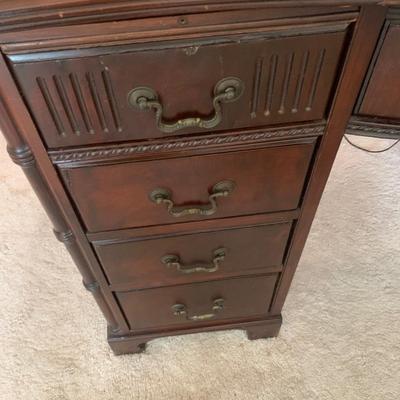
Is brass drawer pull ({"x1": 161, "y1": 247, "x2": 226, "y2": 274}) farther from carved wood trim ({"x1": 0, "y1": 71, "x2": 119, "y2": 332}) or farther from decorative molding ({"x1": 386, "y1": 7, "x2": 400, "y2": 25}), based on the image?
decorative molding ({"x1": 386, "y1": 7, "x2": 400, "y2": 25})

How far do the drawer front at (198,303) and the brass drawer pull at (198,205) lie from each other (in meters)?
0.27

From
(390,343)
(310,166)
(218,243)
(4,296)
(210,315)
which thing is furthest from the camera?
(4,296)

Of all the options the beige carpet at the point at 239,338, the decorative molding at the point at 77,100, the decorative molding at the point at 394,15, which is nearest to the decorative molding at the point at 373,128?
the decorative molding at the point at 394,15

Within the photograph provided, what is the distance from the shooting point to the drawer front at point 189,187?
609mm

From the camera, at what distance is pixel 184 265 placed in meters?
0.82

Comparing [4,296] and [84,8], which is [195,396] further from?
[84,8]

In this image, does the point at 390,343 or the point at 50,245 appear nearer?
the point at 390,343

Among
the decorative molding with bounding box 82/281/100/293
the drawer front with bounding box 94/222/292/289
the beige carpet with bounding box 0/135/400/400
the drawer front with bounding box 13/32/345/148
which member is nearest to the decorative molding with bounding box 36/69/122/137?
the drawer front with bounding box 13/32/345/148

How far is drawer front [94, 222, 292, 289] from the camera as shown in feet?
2.48

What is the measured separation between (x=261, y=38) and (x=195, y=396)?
883 mm

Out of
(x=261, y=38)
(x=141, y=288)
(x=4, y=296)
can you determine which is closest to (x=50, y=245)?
(x=4, y=296)

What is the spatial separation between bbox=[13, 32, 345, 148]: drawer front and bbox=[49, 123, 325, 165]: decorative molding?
13 millimetres

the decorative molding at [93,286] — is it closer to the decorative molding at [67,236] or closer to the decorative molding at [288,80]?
the decorative molding at [67,236]

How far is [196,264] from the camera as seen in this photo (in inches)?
32.1
